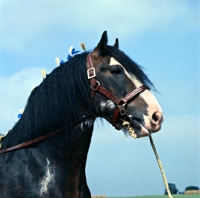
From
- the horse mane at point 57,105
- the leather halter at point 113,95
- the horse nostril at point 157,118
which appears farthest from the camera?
the horse mane at point 57,105

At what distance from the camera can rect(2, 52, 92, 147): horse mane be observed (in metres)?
5.23

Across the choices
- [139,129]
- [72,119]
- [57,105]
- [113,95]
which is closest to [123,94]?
[113,95]

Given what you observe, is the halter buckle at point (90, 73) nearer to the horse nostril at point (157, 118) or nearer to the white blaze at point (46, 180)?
the horse nostril at point (157, 118)

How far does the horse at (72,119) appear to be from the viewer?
4969mm

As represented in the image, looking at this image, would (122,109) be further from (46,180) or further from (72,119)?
(46,180)

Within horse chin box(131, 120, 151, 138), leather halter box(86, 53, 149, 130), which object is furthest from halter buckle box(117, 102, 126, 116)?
horse chin box(131, 120, 151, 138)

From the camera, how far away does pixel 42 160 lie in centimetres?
507

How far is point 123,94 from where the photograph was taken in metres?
5.10

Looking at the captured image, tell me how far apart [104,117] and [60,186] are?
94 cm

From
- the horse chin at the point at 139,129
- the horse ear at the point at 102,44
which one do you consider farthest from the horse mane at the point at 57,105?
the horse chin at the point at 139,129

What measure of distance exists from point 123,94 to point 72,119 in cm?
67

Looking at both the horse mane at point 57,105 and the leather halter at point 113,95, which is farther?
the horse mane at point 57,105

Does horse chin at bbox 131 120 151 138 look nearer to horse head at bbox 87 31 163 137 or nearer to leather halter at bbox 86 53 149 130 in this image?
horse head at bbox 87 31 163 137

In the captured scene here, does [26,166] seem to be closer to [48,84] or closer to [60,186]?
[60,186]
